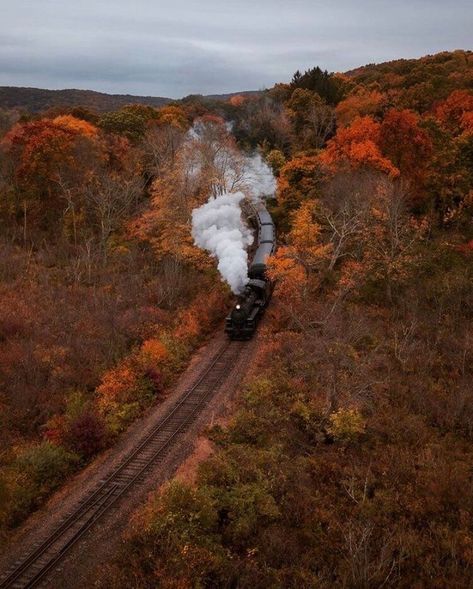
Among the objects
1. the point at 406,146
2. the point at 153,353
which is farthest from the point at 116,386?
the point at 406,146

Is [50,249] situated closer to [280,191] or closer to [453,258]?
[280,191]

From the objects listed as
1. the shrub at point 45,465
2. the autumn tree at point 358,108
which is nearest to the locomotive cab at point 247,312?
the shrub at point 45,465

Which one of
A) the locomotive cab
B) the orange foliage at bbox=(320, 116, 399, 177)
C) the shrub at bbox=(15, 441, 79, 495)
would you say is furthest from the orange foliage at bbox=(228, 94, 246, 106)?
the shrub at bbox=(15, 441, 79, 495)

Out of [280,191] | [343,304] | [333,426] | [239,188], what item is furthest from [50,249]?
[333,426]

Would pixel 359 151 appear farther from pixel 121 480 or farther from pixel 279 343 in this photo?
pixel 121 480

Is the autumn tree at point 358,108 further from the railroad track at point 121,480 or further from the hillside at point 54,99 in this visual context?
the hillside at point 54,99
